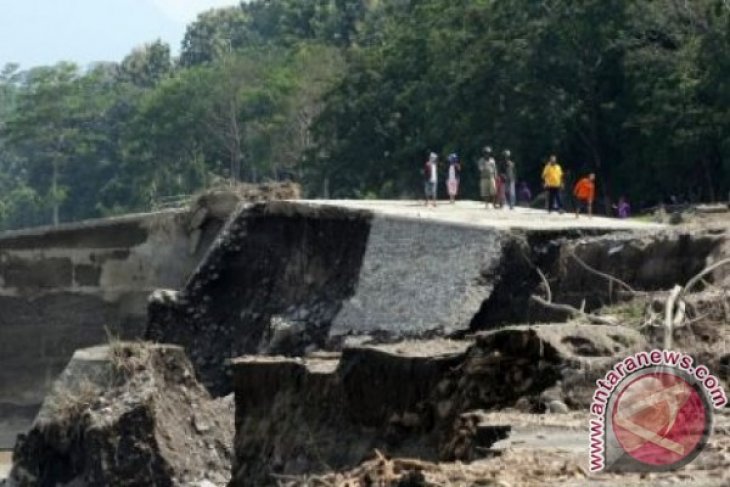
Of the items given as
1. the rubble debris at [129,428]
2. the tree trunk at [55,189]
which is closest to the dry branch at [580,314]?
the rubble debris at [129,428]

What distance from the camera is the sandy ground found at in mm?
A: 28453

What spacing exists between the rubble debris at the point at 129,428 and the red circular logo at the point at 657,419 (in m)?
15.4

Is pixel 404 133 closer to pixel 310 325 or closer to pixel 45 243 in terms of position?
pixel 45 243

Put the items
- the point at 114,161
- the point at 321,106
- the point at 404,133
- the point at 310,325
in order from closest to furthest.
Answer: the point at 310,325
the point at 404,133
the point at 321,106
the point at 114,161

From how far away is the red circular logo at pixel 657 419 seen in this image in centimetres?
1043

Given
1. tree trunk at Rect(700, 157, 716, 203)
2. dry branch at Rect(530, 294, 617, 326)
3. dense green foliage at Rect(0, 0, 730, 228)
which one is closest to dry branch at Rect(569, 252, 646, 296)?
dry branch at Rect(530, 294, 617, 326)

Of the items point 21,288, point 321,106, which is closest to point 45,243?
point 21,288

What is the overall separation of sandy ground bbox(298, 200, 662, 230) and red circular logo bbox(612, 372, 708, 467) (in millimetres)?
16946

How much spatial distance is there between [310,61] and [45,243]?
1609 inches

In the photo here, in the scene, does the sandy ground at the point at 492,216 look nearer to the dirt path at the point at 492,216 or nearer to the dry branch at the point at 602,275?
the dirt path at the point at 492,216

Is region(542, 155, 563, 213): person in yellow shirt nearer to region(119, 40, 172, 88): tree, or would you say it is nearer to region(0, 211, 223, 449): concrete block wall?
region(0, 211, 223, 449): concrete block wall

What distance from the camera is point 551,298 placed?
25.6 meters

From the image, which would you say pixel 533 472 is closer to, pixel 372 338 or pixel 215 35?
pixel 372 338

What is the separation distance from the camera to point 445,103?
52.1 m
